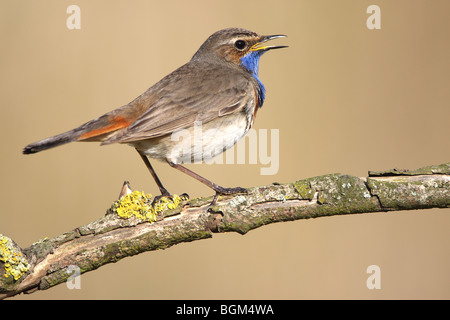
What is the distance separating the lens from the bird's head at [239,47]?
571cm

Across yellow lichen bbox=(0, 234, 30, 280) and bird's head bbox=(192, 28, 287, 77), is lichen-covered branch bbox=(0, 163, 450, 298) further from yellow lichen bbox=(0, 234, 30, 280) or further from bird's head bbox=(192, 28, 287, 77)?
bird's head bbox=(192, 28, 287, 77)

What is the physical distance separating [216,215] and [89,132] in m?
1.43

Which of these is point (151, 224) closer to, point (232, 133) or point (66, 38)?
point (232, 133)

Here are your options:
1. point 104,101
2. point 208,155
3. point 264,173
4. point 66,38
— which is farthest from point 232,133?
point 66,38

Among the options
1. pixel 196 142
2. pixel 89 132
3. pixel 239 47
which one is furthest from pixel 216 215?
pixel 239 47

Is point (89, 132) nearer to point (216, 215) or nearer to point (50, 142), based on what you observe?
point (50, 142)

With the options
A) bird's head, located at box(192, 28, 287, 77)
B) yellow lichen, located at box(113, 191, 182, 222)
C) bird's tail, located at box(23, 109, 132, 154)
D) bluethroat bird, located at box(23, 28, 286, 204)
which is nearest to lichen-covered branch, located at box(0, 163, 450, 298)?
yellow lichen, located at box(113, 191, 182, 222)

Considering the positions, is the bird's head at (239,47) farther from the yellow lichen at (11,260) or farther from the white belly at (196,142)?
the yellow lichen at (11,260)

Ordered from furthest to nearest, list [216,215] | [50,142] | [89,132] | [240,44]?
[240,44], [89,132], [50,142], [216,215]

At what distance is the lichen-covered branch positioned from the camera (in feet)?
13.0

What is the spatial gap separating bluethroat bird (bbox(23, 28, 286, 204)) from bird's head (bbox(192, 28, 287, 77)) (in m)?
0.18

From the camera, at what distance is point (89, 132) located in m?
4.62

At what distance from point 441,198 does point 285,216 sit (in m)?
1.21

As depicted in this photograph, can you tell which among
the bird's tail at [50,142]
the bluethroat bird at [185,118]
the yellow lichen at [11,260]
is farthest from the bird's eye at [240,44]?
the yellow lichen at [11,260]
